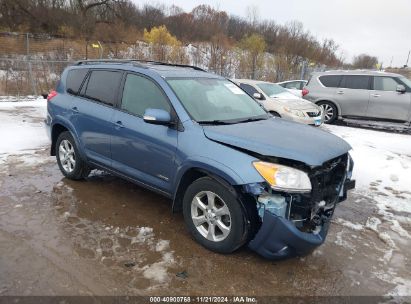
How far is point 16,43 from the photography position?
2030 cm

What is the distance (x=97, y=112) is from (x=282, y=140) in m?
2.55

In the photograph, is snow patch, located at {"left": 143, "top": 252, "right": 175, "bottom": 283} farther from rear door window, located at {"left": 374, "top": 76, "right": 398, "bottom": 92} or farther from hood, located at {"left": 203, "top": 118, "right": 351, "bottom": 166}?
rear door window, located at {"left": 374, "top": 76, "right": 398, "bottom": 92}

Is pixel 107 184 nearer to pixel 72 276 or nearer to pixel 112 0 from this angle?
pixel 72 276

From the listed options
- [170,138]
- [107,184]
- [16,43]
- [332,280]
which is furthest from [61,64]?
[332,280]

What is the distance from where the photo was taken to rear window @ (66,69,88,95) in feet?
17.6

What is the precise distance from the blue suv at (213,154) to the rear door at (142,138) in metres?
0.01

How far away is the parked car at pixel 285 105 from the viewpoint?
9.75 m

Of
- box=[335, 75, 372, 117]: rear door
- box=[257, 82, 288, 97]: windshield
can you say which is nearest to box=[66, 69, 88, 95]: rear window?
box=[257, 82, 288, 97]: windshield

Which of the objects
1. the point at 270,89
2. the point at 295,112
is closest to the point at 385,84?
the point at 270,89

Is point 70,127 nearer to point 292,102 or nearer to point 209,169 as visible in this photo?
point 209,169

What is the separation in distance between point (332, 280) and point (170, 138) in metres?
2.08

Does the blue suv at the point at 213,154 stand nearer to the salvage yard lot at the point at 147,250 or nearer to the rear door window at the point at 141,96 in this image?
the rear door window at the point at 141,96

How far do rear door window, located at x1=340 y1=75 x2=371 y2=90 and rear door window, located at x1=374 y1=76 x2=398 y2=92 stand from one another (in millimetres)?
244

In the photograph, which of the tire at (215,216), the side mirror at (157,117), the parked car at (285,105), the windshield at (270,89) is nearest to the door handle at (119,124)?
the side mirror at (157,117)
